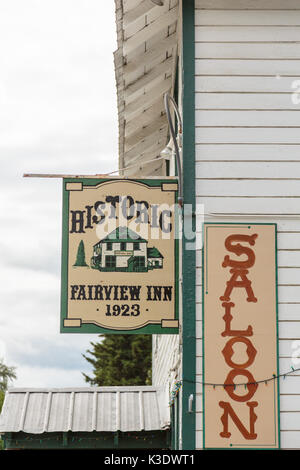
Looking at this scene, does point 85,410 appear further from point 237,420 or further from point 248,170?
point 248,170

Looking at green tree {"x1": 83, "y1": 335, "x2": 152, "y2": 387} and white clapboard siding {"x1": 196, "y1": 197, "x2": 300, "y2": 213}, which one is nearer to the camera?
white clapboard siding {"x1": 196, "y1": 197, "x2": 300, "y2": 213}

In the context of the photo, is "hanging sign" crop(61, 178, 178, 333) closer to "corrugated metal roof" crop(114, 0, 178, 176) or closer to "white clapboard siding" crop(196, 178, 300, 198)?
"white clapboard siding" crop(196, 178, 300, 198)

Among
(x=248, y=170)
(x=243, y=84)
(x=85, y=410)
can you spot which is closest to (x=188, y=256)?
(x=248, y=170)

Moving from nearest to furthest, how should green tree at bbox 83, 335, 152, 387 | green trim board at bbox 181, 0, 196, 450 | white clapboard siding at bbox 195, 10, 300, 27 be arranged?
green trim board at bbox 181, 0, 196, 450 < white clapboard siding at bbox 195, 10, 300, 27 < green tree at bbox 83, 335, 152, 387

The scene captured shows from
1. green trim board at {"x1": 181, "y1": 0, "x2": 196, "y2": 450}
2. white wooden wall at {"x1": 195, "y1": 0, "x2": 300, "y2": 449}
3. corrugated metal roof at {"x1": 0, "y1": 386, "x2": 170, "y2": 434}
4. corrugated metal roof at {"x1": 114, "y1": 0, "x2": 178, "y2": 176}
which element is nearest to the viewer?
green trim board at {"x1": 181, "y1": 0, "x2": 196, "y2": 450}

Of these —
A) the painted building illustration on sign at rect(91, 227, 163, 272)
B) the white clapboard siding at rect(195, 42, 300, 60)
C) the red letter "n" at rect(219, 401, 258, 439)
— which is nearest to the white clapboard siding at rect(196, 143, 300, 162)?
the white clapboard siding at rect(195, 42, 300, 60)

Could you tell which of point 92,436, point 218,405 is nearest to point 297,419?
point 218,405

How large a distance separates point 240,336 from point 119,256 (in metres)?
1.51

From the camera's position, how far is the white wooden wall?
820 cm

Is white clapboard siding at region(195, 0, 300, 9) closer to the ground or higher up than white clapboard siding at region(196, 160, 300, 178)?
higher up

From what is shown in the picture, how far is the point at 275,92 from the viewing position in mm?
8484

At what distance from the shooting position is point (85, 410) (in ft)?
38.1

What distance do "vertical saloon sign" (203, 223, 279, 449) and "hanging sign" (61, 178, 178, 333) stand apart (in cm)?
57

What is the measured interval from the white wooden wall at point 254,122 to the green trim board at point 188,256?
0.21 ft
